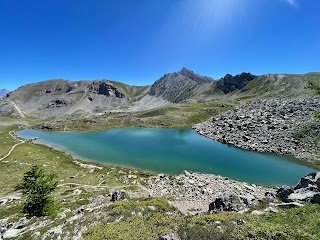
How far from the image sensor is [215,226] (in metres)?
18.4

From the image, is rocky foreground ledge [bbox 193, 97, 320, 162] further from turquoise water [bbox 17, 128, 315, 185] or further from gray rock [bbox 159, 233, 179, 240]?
gray rock [bbox 159, 233, 179, 240]

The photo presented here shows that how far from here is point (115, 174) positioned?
5556 centimetres

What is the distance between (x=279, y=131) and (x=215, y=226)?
259 feet

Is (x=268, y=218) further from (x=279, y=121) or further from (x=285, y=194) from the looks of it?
(x=279, y=121)

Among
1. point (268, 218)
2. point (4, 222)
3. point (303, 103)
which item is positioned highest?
point (303, 103)

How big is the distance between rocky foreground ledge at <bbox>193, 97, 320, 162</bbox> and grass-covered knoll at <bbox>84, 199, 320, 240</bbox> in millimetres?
45772

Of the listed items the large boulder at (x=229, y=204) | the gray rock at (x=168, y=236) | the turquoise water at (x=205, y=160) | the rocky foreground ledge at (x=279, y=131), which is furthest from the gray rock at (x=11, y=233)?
the rocky foreground ledge at (x=279, y=131)

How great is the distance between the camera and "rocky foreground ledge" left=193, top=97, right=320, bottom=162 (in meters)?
70.7

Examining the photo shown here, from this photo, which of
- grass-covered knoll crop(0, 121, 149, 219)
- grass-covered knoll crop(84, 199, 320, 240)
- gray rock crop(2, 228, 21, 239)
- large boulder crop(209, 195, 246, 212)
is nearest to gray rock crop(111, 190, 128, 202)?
grass-covered knoll crop(0, 121, 149, 219)

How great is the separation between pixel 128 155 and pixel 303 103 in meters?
93.4

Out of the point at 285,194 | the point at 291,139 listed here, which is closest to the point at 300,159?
the point at 291,139

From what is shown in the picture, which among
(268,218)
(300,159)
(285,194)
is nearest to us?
(268,218)

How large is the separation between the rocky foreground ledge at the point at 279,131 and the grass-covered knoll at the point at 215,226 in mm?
45772

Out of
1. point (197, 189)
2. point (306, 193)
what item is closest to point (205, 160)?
point (197, 189)
